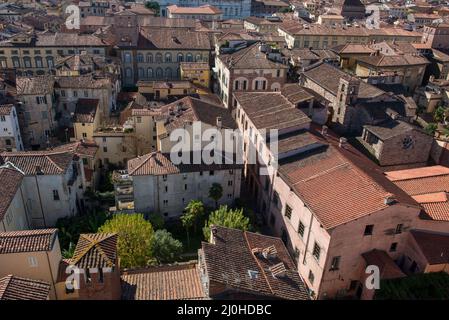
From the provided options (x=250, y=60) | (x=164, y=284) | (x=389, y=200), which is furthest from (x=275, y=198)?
(x=250, y=60)

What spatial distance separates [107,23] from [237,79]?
64.7 m

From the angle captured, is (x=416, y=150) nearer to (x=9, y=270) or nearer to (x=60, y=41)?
(x=9, y=270)

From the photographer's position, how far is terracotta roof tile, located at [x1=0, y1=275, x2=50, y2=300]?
25388 millimetres

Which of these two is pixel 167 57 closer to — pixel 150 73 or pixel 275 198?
pixel 150 73

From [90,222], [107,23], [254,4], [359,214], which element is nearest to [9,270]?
[90,222]

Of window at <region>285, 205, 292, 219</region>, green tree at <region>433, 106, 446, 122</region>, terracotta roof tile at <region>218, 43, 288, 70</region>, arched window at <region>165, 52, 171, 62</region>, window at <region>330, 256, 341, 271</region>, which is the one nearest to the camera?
window at <region>330, 256, 341, 271</region>

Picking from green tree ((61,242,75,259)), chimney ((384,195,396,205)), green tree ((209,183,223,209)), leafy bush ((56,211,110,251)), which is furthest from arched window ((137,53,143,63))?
chimney ((384,195,396,205))

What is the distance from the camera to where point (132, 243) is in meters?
38.9

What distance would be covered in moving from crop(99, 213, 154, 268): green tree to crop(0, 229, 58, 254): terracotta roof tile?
7.98m

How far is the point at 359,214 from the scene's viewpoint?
36.9 meters

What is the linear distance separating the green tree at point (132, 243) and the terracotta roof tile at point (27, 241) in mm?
7982

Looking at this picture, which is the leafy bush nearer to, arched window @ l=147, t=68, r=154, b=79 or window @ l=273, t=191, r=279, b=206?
window @ l=273, t=191, r=279, b=206

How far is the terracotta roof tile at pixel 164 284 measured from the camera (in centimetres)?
3222

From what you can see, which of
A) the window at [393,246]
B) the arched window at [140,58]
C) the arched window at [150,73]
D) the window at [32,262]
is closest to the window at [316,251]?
the window at [393,246]
